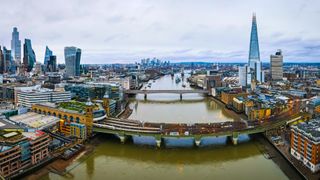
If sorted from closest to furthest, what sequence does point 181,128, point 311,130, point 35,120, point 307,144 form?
point 307,144, point 311,130, point 181,128, point 35,120

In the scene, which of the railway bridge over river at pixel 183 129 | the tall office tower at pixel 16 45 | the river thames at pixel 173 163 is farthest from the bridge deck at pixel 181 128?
the tall office tower at pixel 16 45

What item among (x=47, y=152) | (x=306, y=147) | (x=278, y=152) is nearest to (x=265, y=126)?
(x=278, y=152)

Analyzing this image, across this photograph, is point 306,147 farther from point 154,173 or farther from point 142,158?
point 142,158

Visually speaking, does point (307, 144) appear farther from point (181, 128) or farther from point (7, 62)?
point (7, 62)

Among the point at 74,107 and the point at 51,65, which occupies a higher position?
the point at 51,65

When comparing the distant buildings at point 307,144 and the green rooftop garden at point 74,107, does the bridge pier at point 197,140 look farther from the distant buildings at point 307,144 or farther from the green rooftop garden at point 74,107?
the green rooftop garden at point 74,107

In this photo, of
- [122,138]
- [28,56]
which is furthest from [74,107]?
[28,56]

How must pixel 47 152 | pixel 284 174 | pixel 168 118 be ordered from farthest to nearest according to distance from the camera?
pixel 168 118 < pixel 47 152 < pixel 284 174
